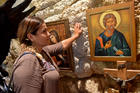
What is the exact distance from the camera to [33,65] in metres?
1.27

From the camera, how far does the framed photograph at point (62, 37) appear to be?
1.85 meters

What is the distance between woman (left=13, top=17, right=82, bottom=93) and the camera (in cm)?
122

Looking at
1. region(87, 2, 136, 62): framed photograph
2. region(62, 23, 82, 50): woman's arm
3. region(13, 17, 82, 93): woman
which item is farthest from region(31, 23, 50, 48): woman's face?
region(87, 2, 136, 62): framed photograph

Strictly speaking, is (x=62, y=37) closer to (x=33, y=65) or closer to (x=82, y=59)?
(x=82, y=59)

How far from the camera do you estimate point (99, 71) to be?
1720mm

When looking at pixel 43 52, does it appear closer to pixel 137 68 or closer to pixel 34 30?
pixel 34 30

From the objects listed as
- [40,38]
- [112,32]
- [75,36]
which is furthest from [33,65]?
[112,32]

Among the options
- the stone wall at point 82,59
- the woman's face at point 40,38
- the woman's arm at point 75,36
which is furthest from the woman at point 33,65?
the stone wall at point 82,59

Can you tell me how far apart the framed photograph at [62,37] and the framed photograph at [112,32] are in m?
0.31

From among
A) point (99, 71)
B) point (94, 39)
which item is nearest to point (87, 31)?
point (94, 39)

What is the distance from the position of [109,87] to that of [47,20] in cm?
113

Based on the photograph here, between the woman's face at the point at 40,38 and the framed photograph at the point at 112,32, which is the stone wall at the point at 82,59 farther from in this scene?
the woman's face at the point at 40,38

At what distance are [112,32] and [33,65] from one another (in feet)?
2.53

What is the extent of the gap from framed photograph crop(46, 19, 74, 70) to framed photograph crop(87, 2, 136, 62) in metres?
0.31
